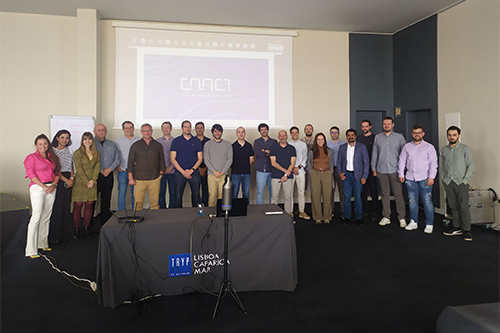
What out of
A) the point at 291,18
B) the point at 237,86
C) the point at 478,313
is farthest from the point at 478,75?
the point at 478,313

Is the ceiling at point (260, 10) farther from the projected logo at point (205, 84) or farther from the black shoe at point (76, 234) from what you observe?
the black shoe at point (76, 234)

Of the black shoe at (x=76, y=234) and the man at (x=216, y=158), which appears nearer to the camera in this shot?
A: the black shoe at (x=76, y=234)

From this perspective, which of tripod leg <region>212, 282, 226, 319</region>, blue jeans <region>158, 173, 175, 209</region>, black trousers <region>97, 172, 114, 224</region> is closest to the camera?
tripod leg <region>212, 282, 226, 319</region>

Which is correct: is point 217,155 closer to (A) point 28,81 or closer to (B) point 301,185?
(B) point 301,185

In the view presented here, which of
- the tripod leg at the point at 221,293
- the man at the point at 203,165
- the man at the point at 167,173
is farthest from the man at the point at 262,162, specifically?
the tripod leg at the point at 221,293

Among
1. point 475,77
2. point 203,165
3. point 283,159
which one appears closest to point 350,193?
point 283,159

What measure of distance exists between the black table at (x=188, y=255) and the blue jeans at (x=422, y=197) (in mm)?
2875

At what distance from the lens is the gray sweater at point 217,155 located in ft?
15.7

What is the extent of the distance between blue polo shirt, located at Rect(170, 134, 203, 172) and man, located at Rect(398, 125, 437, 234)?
10.5ft

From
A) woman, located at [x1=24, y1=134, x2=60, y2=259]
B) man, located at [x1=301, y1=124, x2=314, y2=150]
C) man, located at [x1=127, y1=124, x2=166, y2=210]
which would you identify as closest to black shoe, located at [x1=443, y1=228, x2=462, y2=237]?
man, located at [x1=301, y1=124, x2=314, y2=150]

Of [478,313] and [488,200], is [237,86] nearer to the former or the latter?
[488,200]

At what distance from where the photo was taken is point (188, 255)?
2.57 metres

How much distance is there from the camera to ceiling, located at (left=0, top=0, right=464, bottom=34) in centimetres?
527

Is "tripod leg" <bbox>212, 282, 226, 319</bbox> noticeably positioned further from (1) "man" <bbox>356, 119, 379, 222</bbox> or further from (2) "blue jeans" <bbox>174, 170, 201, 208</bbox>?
(1) "man" <bbox>356, 119, 379, 222</bbox>
